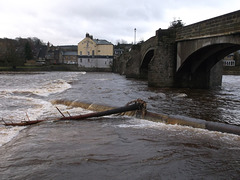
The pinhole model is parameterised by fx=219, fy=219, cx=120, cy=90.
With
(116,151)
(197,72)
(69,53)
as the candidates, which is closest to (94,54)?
(69,53)

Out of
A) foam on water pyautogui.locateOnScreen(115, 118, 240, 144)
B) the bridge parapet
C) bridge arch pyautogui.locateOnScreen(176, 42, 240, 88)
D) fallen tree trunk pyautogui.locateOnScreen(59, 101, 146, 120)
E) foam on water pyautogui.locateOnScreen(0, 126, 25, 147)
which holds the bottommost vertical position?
foam on water pyautogui.locateOnScreen(0, 126, 25, 147)

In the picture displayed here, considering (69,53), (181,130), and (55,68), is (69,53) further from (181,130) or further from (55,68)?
(181,130)

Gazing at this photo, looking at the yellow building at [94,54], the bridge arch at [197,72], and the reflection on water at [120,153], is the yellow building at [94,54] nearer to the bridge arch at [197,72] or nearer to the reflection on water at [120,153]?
the bridge arch at [197,72]

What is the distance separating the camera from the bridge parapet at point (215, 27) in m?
11.1

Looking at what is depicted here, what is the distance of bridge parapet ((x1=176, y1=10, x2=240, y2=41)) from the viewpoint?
438 inches

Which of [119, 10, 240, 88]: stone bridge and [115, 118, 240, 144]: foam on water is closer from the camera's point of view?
[115, 118, 240, 144]: foam on water

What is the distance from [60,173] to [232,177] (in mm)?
2831

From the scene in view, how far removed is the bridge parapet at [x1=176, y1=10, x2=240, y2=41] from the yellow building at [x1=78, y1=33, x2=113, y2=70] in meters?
66.5

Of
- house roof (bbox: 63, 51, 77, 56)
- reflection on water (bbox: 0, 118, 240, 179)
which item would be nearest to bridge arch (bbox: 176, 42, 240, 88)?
reflection on water (bbox: 0, 118, 240, 179)

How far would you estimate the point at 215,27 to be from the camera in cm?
1261

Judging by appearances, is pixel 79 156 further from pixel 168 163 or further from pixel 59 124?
pixel 59 124

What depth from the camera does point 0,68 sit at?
2724 inches

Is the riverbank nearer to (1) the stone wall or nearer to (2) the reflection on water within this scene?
(1) the stone wall

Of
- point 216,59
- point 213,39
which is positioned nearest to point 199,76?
point 216,59
